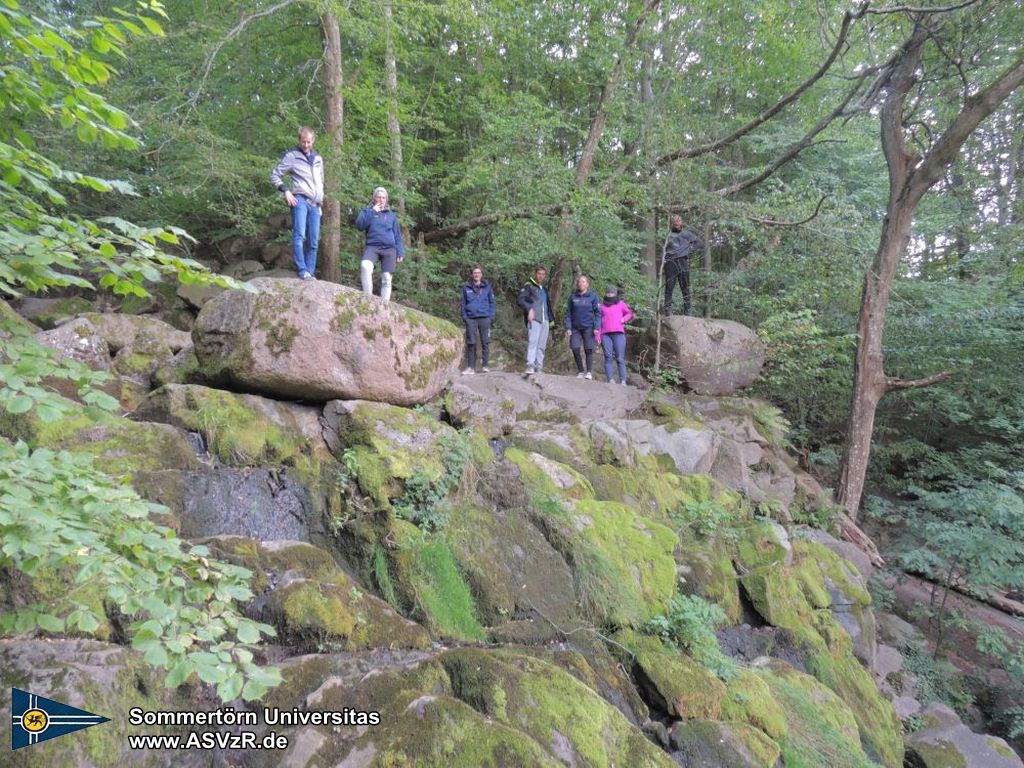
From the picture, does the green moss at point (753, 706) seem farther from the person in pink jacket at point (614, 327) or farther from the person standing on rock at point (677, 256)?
the person standing on rock at point (677, 256)

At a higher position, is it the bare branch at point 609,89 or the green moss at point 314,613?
the bare branch at point 609,89

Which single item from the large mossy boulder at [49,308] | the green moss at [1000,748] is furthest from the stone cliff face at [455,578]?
the large mossy boulder at [49,308]

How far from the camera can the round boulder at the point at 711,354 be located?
11.0 metres

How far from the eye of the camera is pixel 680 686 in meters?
4.39

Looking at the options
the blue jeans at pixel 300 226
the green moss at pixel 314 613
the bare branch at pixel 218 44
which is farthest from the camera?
the bare branch at pixel 218 44

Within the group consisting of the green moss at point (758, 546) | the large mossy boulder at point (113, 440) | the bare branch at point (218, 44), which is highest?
the bare branch at point (218, 44)

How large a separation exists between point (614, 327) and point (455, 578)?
21.0 ft

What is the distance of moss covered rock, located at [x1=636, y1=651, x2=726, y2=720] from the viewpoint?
170 inches

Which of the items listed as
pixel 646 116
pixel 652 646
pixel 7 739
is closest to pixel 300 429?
pixel 7 739

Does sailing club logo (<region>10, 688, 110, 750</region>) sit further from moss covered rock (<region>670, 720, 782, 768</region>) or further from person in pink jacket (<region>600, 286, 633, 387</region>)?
person in pink jacket (<region>600, 286, 633, 387</region>)

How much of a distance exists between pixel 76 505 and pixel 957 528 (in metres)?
9.88

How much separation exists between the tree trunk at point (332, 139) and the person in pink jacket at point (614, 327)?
4803 mm

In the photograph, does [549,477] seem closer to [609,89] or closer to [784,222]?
[784,222]

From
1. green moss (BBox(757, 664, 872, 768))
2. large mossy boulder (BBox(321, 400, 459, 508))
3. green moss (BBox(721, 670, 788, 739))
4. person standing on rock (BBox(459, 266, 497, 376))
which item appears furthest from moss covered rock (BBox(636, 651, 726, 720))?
person standing on rock (BBox(459, 266, 497, 376))
